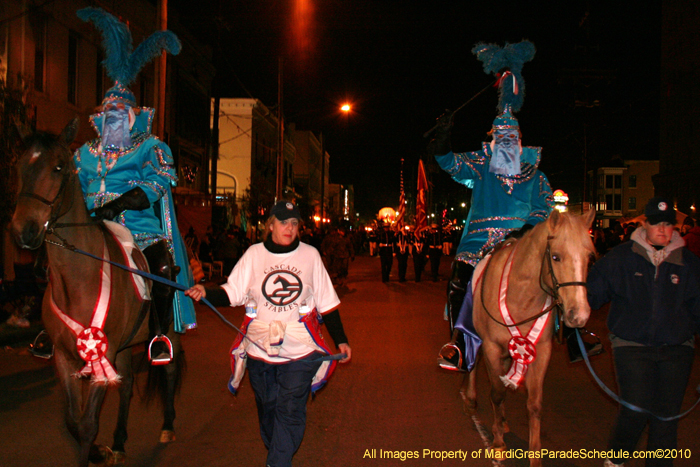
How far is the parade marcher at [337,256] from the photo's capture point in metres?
21.3

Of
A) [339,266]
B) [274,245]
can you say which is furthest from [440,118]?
[339,266]

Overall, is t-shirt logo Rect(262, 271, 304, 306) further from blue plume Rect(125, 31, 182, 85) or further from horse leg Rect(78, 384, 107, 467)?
blue plume Rect(125, 31, 182, 85)

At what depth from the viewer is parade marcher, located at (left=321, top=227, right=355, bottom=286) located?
21.3 meters

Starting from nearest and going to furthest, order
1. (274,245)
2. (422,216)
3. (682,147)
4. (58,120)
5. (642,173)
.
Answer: (274,245) < (58,120) < (422,216) < (682,147) < (642,173)

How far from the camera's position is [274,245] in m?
4.24

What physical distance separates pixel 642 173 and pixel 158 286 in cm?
7513

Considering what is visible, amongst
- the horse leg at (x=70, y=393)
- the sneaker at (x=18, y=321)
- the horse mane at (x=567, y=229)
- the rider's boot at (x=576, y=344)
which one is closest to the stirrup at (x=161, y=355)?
the horse leg at (x=70, y=393)

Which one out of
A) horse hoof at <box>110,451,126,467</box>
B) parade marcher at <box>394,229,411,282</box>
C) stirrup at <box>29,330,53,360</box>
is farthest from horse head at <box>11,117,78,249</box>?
parade marcher at <box>394,229,411,282</box>

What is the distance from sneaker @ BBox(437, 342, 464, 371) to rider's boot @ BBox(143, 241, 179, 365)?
2.54m

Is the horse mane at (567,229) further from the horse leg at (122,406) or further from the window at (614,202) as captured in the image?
the window at (614,202)

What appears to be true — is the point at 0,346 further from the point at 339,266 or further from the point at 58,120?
the point at 339,266

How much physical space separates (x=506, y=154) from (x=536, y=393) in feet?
8.51

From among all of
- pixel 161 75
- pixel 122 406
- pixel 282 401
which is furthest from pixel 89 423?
pixel 161 75

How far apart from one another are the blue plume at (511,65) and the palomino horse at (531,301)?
5.82 ft
